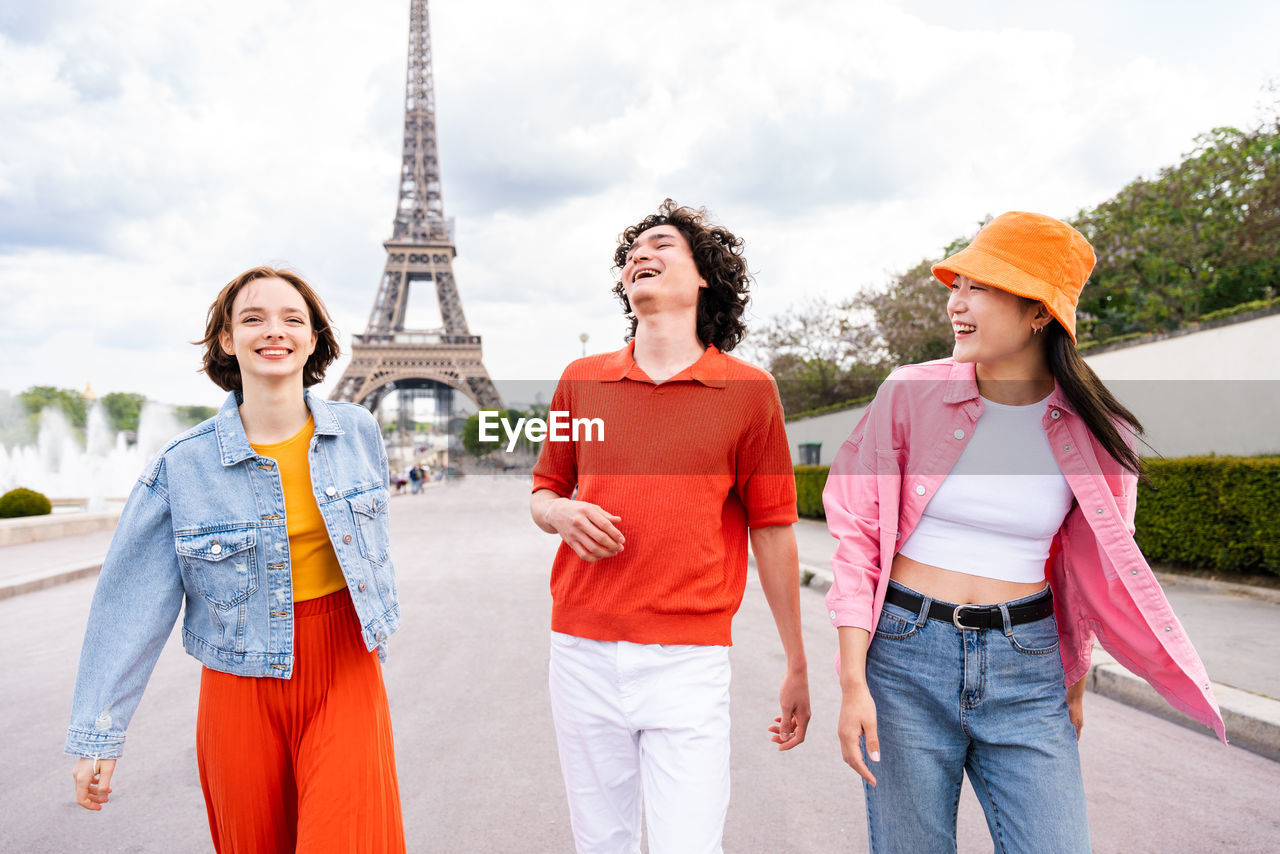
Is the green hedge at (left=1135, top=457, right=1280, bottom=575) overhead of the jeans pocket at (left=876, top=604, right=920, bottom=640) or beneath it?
beneath

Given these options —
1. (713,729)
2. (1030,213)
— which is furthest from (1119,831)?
(1030,213)

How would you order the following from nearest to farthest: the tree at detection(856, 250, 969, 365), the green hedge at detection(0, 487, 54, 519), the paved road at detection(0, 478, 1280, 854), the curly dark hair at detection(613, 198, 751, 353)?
the curly dark hair at detection(613, 198, 751, 353)
the paved road at detection(0, 478, 1280, 854)
the green hedge at detection(0, 487, 54, 519)
the tree at detection(856, 250, 969, 365)

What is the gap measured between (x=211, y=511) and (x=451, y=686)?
3471mm

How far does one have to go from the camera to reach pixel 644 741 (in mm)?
1878

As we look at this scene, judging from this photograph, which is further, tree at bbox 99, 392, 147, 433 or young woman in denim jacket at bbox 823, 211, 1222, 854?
tree at bbox 99, 392, 147, 433

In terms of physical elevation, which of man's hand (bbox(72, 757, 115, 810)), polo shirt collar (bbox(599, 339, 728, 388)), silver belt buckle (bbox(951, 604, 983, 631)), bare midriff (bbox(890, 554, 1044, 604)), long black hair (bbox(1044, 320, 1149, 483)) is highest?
polo shirt collar (bbox(599, 339, 728, 388))

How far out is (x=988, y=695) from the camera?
65.4 inches

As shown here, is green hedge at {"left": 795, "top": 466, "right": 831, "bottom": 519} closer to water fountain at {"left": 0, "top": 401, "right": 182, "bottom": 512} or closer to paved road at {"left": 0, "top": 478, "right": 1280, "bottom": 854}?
paved road at {"left": 0, "top": 478, "right": 1280, "bottom": 854}

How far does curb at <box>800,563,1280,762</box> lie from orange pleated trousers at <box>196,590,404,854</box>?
10.6ft

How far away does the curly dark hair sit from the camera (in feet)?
7.39

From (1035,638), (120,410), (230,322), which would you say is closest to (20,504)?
(230,322)

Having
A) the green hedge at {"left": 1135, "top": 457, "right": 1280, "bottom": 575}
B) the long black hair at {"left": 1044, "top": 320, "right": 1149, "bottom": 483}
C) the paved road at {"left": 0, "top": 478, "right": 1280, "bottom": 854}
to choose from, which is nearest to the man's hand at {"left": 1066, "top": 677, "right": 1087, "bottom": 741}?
the long black hair at {"left": 1044, "top": 320, "right": 1149, "bottom": 483}

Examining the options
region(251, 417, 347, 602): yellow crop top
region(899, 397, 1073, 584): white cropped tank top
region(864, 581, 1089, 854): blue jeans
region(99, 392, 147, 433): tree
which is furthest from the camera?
region(99, 392, 147, 433): tree

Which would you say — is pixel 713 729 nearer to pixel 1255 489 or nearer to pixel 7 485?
pixel 1255 489
